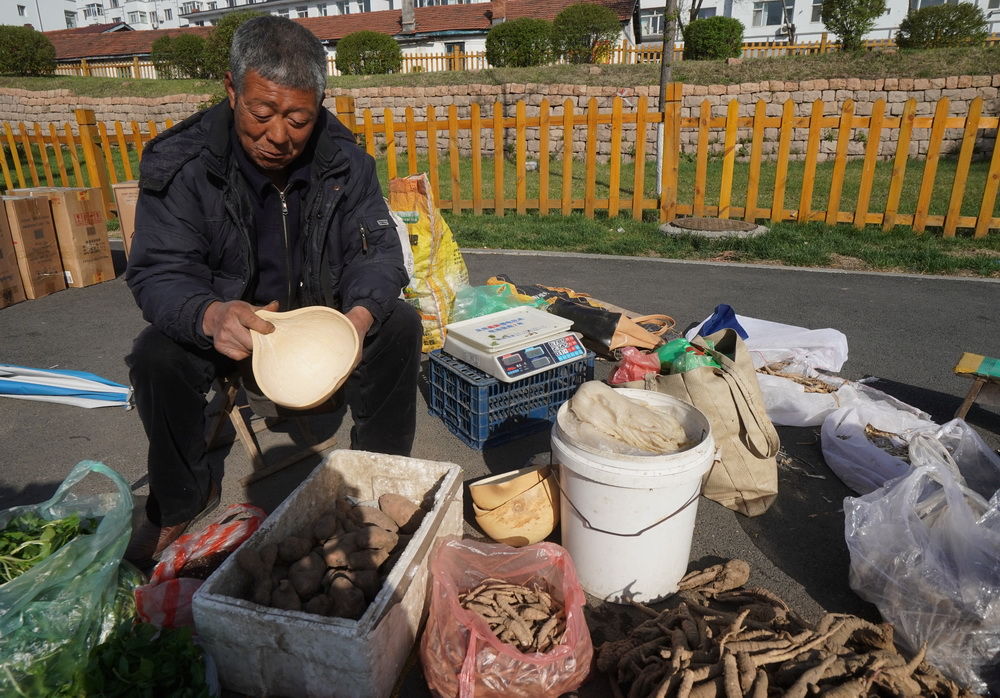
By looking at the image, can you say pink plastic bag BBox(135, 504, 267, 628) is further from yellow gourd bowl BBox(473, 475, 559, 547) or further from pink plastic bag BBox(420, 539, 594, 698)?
yellow gourd bowl BBox(473, 475, 559, 547)

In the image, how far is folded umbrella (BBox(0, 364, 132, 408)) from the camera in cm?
383

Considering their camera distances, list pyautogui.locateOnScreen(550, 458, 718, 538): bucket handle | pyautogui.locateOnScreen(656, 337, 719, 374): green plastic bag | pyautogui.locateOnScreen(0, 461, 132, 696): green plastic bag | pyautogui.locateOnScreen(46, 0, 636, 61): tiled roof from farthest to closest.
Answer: pyautogui.locateOnScreen(46, 0, 636, 61): tiled roof, pyautogui.locateOnScreen(656, 337, 719, 374): green plastic bag, pyautogui.locateOnScreen(550, 458, 718, 538): bucket handle, pyautogui.locateOnScreen(0, 461, 132, 696): green plastic bag

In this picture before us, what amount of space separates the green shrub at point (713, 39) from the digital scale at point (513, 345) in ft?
61.7

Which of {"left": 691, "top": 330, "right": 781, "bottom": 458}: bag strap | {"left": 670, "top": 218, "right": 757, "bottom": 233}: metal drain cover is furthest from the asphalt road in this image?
{"left": 670, "top": 218, "right": 757, "bottom": 233}: metal drain cover

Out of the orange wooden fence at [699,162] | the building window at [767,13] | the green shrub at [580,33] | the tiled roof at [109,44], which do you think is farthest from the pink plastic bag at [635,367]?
the tiled roof at [109,44]

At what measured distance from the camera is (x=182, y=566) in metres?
2.19

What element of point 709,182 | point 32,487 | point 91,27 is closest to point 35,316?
point 32,487

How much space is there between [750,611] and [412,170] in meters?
8.01

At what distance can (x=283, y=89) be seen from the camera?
2.29 metres

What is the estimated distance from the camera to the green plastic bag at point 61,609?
1.60m

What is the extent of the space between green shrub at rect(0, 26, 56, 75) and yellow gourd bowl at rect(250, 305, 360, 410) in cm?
2962

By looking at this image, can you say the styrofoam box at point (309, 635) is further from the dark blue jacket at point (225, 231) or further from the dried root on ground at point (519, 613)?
the dark blue jacket at point (225, 231)

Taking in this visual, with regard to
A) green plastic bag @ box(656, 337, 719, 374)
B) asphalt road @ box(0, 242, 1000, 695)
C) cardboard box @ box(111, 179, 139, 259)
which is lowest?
asphalt road @ box(0, 242, 1000, 695)

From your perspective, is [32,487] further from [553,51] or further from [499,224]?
[553,51]
